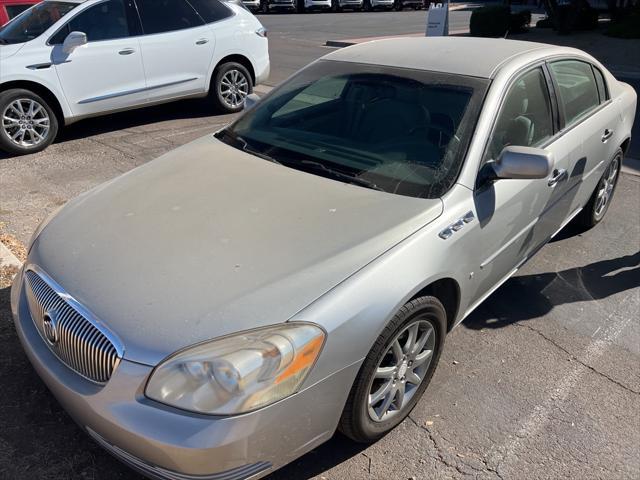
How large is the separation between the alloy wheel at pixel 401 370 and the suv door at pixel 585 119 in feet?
5.95

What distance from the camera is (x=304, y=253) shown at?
2.41 meters

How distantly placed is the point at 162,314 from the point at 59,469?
951 millimetres

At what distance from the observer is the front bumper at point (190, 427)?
1957mm

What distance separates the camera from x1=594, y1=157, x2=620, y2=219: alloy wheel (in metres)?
4.68

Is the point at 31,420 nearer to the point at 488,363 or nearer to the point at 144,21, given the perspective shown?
the point at 488,363

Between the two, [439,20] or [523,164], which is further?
[439,20]

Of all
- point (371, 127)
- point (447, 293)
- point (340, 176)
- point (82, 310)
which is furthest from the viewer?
point (371, 127)

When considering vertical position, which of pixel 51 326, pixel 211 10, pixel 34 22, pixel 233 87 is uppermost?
pixel 34 22

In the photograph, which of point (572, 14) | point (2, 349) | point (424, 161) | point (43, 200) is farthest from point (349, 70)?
point (572, 14)

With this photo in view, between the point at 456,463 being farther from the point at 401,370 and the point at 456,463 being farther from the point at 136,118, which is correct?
the point at 136,118

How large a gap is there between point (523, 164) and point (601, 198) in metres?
2.41

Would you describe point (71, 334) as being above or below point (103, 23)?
below

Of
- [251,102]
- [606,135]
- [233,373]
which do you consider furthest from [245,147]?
[606,135]

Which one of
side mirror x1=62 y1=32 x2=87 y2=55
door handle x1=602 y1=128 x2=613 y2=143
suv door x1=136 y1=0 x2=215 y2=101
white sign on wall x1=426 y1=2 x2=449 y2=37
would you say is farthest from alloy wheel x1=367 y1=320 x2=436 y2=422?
white sign on wall x1=426 y1=2 x2=449 y2=37
